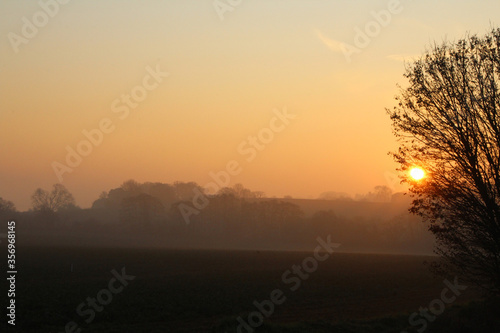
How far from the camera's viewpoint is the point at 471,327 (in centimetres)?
1711

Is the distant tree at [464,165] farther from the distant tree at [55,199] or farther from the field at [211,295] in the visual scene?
the distant tree at [55,199]

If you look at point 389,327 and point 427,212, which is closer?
point 427,212

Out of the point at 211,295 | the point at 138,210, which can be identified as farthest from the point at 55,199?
the point at 211,295

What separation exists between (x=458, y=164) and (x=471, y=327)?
21.0ft

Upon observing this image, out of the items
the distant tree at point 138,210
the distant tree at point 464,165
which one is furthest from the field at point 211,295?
the distant tree at point 138,210

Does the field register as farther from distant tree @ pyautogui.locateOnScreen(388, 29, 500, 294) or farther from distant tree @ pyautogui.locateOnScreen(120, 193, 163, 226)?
distant tree @ pyautogui.locateOnScreen(120, 193, 163, 226)

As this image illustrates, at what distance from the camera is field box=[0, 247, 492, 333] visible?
2003 cm

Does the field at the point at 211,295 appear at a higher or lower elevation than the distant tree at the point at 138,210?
lower

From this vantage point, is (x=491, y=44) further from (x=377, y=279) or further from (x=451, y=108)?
(x=377, y=279)

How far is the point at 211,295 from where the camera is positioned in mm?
28688

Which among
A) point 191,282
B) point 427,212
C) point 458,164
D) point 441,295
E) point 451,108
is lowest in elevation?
point 441,295

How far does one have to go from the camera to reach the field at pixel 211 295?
20031mm

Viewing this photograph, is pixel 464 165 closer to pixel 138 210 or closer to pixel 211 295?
pixel 211 295

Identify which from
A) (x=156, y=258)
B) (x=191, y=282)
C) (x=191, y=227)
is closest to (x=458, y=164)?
(x=191, y=282)
